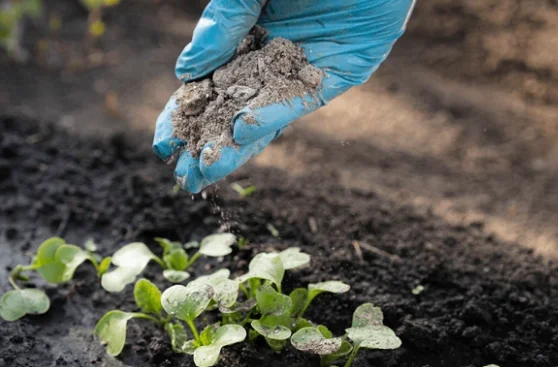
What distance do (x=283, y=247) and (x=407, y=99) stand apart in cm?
153

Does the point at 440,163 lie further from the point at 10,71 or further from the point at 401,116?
the point at 10,71

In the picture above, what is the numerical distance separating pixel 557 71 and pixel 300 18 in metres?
2.00

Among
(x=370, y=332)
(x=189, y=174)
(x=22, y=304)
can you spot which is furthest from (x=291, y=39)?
(x=22, y=304)

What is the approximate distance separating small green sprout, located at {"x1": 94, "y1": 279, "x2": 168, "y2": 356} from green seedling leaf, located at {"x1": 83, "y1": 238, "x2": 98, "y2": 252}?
0.40 m

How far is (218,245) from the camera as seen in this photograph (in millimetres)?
1892

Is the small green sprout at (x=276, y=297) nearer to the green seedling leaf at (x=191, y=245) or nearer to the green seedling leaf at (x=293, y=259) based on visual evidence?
the green seedling leaf at (x=293, y=259)

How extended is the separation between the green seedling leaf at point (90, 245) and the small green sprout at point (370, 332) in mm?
911

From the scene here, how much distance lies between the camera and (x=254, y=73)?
1.74m

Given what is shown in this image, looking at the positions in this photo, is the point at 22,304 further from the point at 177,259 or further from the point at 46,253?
the point at 177,259

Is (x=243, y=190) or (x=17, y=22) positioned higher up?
(x=17, y=22)

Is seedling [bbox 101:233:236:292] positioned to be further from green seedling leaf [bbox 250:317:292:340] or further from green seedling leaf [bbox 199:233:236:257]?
green seedling leaf [bbox 250:317:292:340]

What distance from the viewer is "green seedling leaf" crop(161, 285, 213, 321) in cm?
161

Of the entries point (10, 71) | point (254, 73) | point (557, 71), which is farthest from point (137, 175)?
point (557, 71)

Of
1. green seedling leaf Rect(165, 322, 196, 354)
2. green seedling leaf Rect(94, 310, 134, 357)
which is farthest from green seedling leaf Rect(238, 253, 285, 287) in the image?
green seedling leaf Rect(94, 310, 134, 357)
